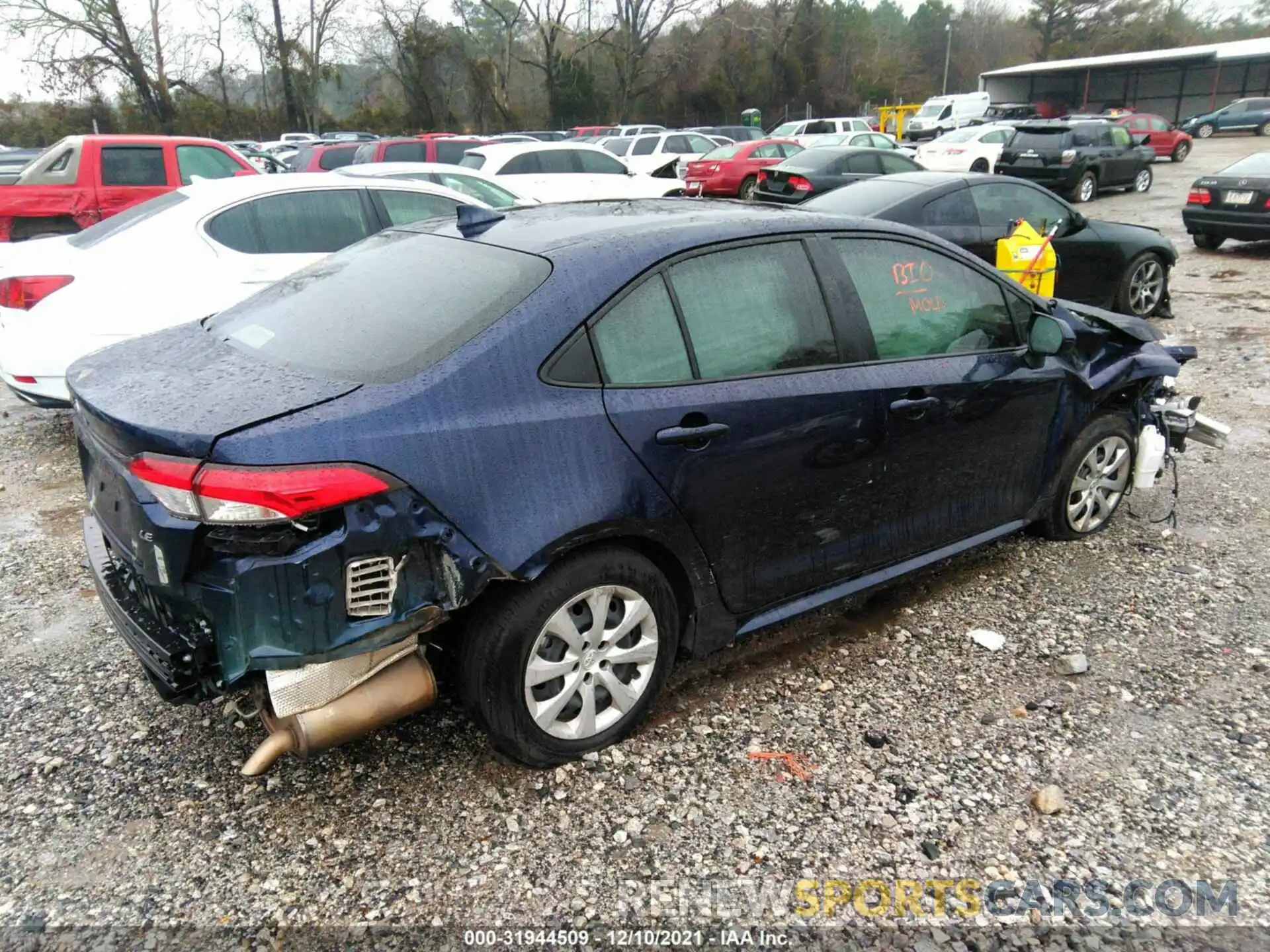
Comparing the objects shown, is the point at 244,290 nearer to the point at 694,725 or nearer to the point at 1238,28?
the point at 694,725

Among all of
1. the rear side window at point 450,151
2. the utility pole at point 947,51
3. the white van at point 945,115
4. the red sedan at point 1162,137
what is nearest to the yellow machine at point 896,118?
the white van at point 945,115

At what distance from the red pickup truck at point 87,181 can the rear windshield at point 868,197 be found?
603 centimetres

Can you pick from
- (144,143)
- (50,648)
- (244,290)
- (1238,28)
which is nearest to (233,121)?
(144,143)

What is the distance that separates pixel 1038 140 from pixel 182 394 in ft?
67.5

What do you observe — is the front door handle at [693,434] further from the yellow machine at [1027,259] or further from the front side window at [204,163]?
the front side window at [204,163]

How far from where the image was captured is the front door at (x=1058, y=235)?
8.10 metres

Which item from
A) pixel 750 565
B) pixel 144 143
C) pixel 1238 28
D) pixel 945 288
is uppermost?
pixel 1238 28

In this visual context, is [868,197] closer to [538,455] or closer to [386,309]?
[386,309]

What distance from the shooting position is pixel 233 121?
4072cm

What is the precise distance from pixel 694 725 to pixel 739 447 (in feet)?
3.27

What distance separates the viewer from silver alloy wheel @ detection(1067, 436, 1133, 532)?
171 inches

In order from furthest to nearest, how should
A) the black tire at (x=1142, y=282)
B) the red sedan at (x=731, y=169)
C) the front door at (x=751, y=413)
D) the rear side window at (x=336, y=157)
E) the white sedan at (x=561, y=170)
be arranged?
the red sedan at (x=731, y=169), the rear side window at (x=336, y=157), the white sedan at (x=561, y=170), the black tire at (x=1142, y=282), the front door at (x=751, y=413)

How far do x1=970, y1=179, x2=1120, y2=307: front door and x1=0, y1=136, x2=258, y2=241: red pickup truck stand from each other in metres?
7.40

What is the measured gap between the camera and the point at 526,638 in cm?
259
